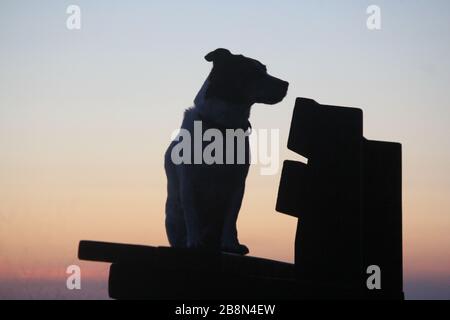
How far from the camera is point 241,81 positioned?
25.6 ft

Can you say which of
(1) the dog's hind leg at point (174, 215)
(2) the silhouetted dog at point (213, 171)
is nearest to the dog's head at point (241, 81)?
(2) the silhouetted dog at point (213, 171)

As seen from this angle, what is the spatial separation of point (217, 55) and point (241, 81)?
0.39 meters

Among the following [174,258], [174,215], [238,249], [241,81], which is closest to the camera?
[174,258]

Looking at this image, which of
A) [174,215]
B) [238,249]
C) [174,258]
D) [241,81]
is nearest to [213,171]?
[174,215]

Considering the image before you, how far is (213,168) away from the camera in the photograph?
289 inches

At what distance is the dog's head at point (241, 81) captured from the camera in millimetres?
7578

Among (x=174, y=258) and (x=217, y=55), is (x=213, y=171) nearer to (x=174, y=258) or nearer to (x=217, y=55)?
(x=217, y=55)

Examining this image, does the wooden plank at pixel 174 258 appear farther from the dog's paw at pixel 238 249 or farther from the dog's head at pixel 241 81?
the dog's head at pixel 241 81

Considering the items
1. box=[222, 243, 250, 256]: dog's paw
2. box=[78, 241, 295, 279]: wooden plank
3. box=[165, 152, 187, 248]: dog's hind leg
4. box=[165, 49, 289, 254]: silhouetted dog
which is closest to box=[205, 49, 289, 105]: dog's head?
Result: box=[165, 49, 289, 254]: silhouetted dog

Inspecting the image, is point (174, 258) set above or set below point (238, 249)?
above

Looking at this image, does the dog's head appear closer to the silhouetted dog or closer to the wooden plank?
the silhouetted dog

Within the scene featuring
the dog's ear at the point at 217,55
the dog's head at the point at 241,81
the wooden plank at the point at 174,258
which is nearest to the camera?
Answer: the wooden plank at the point at 174,258

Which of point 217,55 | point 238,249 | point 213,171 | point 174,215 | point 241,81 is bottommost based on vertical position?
point 238,249

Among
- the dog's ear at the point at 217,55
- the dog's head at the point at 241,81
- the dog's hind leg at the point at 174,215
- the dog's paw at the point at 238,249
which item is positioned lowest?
the dog's paw at the point at 238,249
